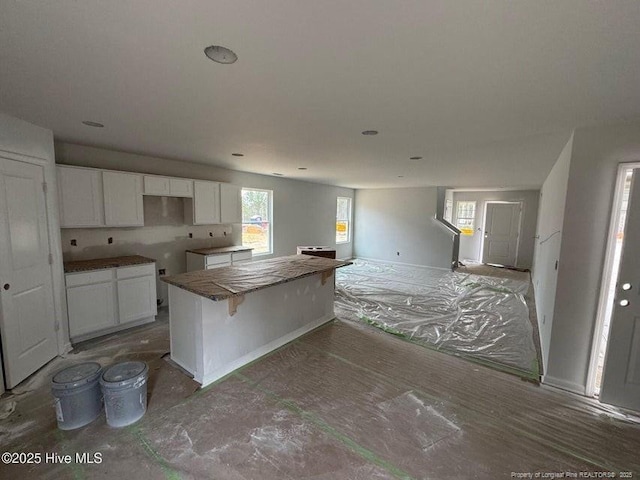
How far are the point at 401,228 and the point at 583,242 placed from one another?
5.84m

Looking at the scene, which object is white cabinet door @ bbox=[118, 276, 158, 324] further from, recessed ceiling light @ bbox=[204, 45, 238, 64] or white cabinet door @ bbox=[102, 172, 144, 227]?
recessed ceiling light @ bbox=[204, 45, 238, 64]

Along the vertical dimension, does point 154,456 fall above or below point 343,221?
below

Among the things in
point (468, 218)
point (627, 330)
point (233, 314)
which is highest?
point (468, 218)

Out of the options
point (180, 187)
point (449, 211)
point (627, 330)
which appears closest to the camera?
point (627, 330)

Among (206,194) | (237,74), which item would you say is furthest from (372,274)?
(237,74)

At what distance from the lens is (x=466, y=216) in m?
9.03

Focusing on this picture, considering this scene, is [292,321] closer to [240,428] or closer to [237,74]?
[240,428]

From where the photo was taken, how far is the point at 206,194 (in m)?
4.69

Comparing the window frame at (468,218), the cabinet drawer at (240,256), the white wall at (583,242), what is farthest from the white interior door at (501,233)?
the cabinet drawer at (240,256)

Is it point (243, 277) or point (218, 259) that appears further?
point (218, 259)

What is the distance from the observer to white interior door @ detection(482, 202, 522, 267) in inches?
320

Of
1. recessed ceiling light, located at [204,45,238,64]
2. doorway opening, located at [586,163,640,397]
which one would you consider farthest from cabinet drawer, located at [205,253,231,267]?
doorway opening, located at [586,163,640,397]

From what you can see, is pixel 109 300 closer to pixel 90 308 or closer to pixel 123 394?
pixel 90 308

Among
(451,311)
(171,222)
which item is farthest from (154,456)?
(451,311)
